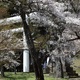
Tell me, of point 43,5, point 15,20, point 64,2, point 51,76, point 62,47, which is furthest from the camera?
point 51,76

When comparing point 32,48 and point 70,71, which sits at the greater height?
point 32,48

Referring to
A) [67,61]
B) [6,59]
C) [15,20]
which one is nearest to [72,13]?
[15,20]

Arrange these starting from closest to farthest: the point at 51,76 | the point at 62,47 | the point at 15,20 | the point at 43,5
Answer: the point at 43,5 → the point at 62,47 → the point at 15,20 → the point at 51,76

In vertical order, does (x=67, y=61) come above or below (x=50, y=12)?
below

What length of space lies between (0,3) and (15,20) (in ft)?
22.9

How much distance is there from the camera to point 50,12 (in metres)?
10.5

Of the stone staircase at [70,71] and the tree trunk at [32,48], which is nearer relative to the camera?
the tree trunk at [32,48]

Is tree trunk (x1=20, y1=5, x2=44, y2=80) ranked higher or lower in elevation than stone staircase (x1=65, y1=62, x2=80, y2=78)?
higher

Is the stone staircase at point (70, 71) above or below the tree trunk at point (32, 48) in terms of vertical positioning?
below

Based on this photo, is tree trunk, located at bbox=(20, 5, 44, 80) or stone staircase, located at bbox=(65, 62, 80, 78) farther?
Result: stone staircase, located at bbox=(65, 62, 80, 78)

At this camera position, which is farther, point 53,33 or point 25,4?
point 53,33

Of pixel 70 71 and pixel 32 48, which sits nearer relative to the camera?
pixel 32 48

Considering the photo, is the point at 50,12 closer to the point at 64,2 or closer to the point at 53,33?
the point at 64,2

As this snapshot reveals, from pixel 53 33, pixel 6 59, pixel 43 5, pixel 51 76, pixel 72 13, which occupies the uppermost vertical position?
pixel 43 5
